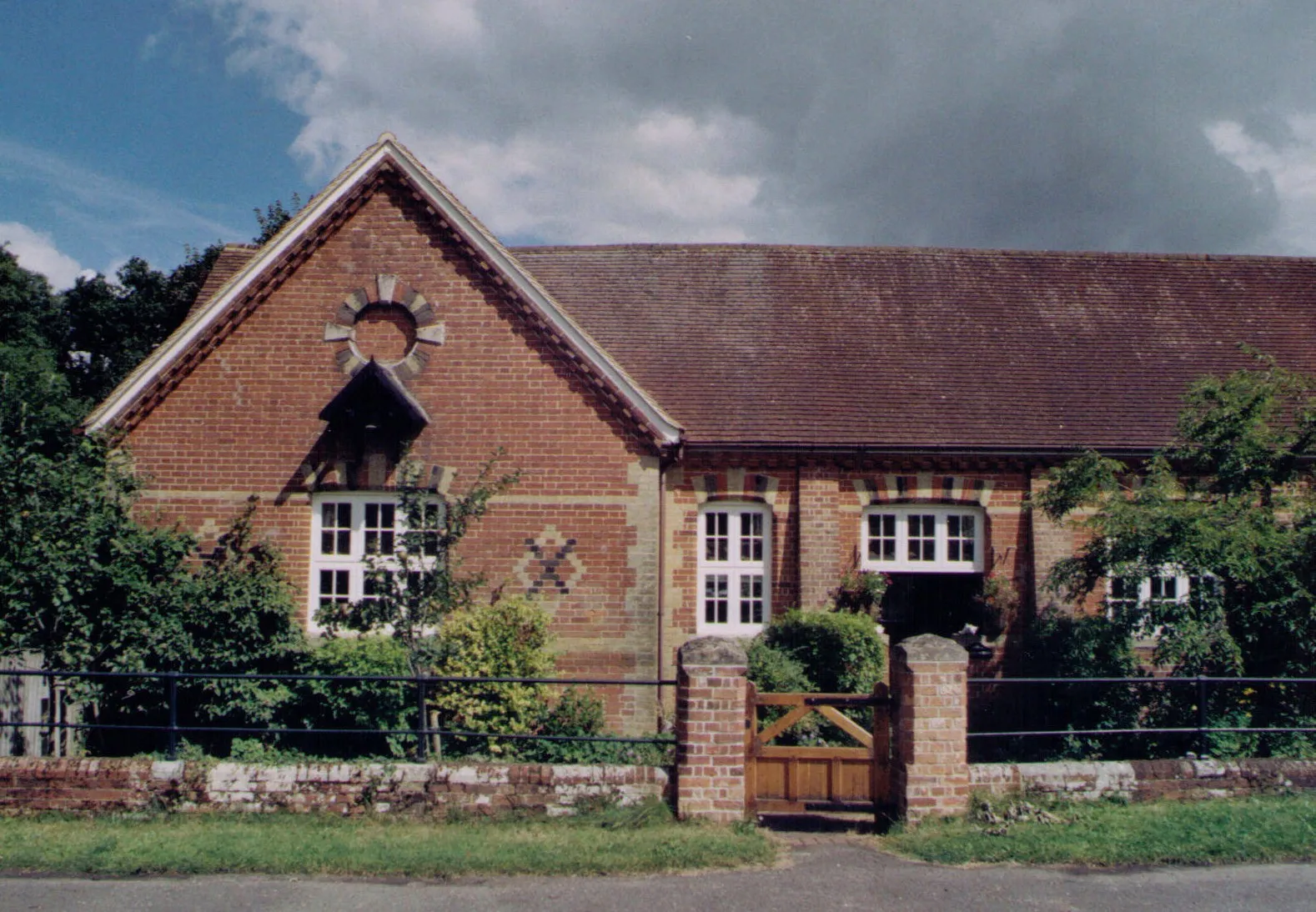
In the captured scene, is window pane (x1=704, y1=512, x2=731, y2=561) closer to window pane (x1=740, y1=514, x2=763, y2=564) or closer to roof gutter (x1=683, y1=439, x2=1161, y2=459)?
window pane (x1=740, y1=514, x2=763, y2=564)

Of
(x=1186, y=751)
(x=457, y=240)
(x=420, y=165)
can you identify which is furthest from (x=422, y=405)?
(x=1186, y=751)

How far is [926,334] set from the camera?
54.4 ft

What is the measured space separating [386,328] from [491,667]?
489cm

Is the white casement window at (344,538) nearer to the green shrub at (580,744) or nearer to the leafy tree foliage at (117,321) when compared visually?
the green shrub at (580,744)

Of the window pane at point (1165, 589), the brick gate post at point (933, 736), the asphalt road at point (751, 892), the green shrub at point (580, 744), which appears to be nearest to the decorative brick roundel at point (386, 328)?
the green shrub at point (580, 744)

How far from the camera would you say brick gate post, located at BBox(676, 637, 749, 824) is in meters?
8.10

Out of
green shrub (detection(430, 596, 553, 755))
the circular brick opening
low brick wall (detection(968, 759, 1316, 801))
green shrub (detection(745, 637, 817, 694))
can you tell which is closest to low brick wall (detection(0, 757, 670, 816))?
green shrub (detection(430, 596, 553, 755))

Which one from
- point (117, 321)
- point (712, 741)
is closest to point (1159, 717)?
point (712, 741)

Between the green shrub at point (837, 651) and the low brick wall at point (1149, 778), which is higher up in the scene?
the green shrub at point (837, 651)

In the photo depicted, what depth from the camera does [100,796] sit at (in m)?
8.36

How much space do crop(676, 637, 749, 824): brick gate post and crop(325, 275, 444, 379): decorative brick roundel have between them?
6530 millimetres

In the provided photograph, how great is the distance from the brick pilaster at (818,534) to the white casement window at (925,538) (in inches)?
23.4

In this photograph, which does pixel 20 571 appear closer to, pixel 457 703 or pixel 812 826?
pixel 457 703

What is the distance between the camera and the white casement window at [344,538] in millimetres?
12578
